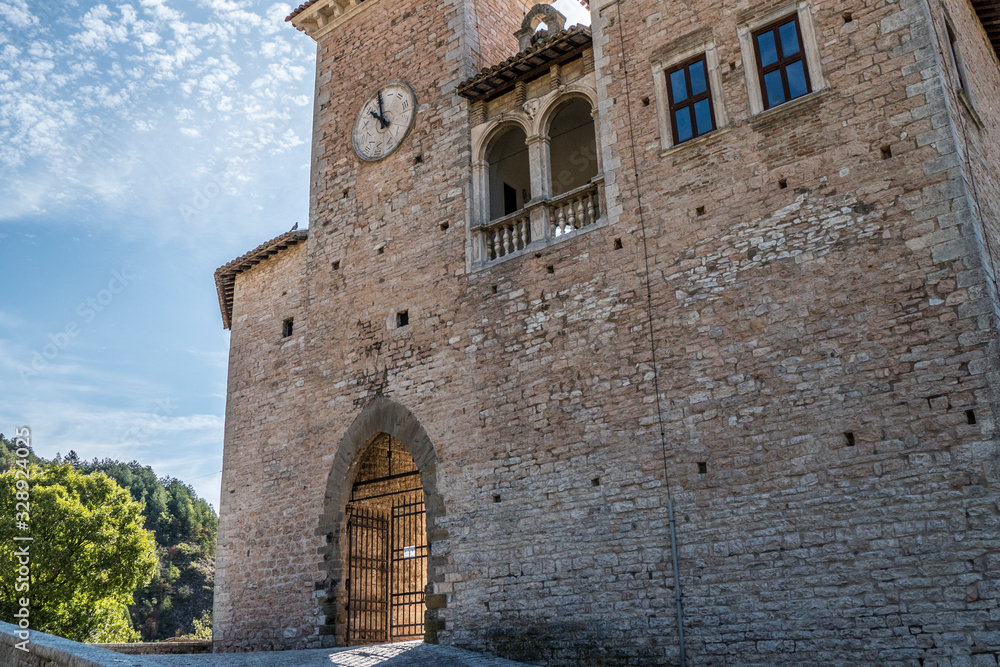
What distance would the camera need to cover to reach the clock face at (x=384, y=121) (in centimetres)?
1345

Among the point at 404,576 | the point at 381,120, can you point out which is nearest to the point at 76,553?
the point at 404,576

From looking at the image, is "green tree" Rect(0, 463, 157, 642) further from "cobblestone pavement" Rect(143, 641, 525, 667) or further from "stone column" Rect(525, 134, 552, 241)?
"stone column" Rect(525, 134, 552, 241)

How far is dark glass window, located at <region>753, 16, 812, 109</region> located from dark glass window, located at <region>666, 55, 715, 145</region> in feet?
2.24

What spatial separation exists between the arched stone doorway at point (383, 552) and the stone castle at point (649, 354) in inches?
2.4

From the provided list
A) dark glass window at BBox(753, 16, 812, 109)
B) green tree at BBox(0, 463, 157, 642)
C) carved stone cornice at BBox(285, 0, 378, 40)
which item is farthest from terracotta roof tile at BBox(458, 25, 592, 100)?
green tree at BBox(0, 463, 157, 642)

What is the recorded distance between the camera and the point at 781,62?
9.40m

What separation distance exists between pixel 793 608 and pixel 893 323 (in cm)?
307

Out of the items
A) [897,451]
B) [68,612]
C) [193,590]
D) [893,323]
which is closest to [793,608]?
[897,451]

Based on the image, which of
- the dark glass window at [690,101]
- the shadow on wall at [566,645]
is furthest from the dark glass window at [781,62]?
the shadow on wall at [566,645]

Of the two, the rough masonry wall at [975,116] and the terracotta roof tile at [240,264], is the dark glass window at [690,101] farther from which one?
the terracotta roof tile at [240,264]

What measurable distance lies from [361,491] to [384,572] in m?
1.46

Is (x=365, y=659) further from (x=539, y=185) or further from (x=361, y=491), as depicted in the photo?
(x=539, y=185)

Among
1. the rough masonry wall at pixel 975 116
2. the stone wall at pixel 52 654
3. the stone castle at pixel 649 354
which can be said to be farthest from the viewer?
the rough masonry wall at pixel 975 116

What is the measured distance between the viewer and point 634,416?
30.7 ft
